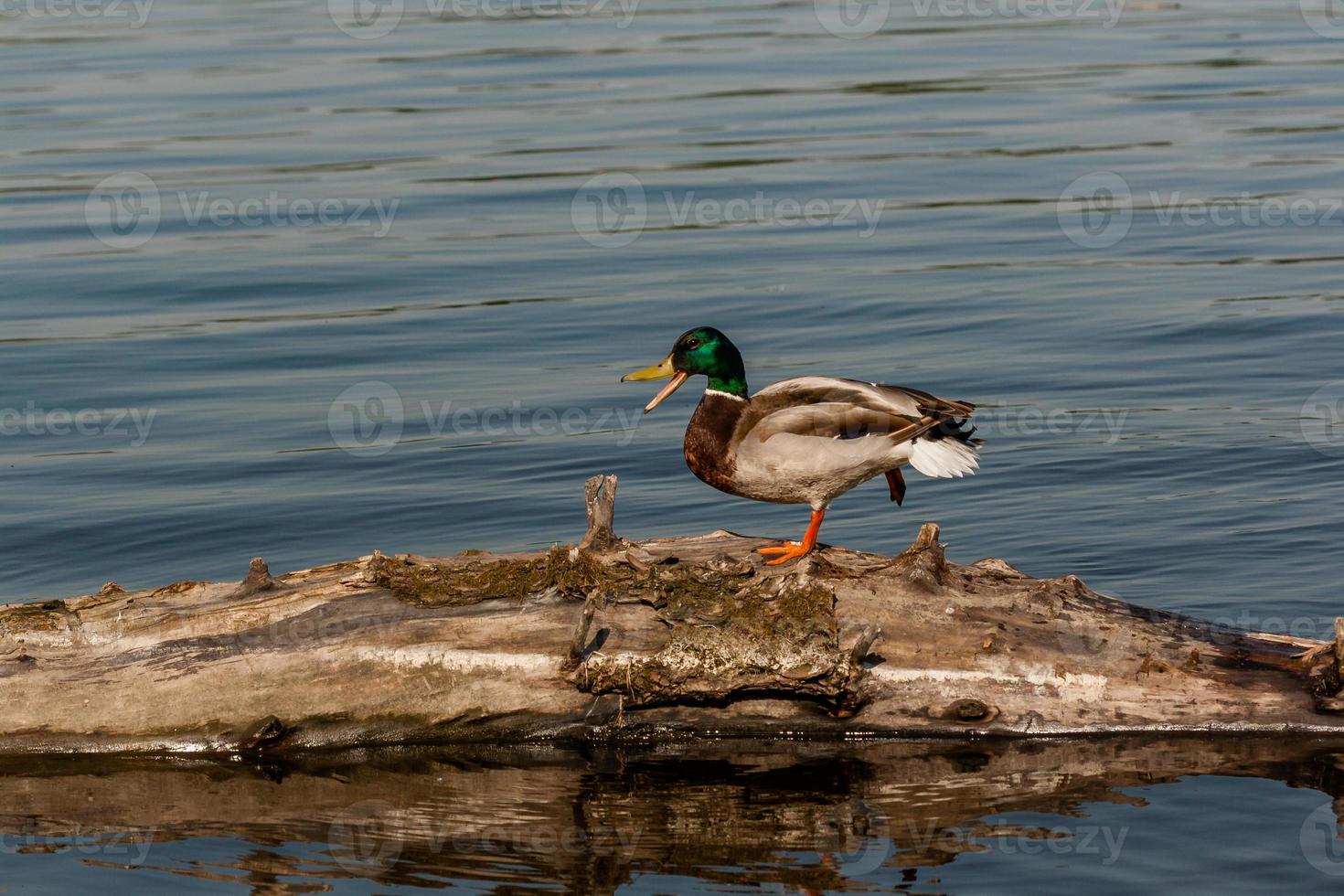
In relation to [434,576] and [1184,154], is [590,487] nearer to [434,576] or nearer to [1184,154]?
[434,576]

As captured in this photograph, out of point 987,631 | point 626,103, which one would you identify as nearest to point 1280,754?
point 987,631

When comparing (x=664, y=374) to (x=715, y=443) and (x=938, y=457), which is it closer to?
(x=715, y=443)

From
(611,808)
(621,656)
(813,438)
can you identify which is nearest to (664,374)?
(813,438)

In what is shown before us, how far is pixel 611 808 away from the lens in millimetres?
6316

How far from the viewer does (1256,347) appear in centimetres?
1350

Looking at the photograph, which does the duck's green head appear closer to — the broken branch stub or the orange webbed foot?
the orange webbed foot

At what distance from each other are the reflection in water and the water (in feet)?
0.17

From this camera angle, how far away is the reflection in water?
5.86 metres

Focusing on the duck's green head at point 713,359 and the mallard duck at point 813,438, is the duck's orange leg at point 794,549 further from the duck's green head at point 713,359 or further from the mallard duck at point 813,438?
the duck's green head at point 713,359

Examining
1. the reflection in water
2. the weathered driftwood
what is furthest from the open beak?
the reflection in water

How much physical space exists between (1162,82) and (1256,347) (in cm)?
1213

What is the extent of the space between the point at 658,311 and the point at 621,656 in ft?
28.7

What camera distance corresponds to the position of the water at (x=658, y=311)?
9.00 metres

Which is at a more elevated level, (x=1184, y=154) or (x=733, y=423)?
(x=1184, y=154)
